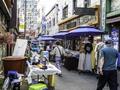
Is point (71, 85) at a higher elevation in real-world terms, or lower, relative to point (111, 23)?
lower

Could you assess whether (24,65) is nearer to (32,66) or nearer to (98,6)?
(32,66)

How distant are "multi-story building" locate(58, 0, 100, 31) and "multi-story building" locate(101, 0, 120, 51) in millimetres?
1179

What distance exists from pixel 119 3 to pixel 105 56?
989cm

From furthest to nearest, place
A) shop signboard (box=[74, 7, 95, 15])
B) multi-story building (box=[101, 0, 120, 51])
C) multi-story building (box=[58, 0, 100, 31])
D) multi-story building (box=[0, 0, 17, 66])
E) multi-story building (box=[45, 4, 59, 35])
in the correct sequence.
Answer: multi-story building (box=[45, 4, 59, 35]) → multi-story building (box=[58, 0, 100, 31]) → shop signboard (box=[74, 7, 95, 15]) → multi-story building (box=[101, 0, 120, 51]) → multi-story building (box=[0, 0, 17, 66])

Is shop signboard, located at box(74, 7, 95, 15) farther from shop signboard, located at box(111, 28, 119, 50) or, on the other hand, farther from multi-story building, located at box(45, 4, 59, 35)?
multi-story building, located at box(45, 4, 59, 35)

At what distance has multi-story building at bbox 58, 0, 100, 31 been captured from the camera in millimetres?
23297

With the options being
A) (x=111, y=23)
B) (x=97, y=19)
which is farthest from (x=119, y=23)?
(x=97, y=19)

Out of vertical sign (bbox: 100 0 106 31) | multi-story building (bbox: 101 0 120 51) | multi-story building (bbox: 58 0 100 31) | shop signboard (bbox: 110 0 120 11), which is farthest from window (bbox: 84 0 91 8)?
shop signboard (bbox: 110 0 120 11)

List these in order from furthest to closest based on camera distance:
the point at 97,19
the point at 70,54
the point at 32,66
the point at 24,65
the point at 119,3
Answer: the point at 97,19 < the point at 70,54 < the point at 119,3 < the point at 24,65 < the point at 32,66

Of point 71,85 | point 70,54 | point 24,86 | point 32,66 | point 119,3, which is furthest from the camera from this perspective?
point 70,54

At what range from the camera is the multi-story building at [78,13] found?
76.4 feet

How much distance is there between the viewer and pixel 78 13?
23.2m

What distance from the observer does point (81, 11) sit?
23000 mm

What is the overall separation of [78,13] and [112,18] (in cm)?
321
